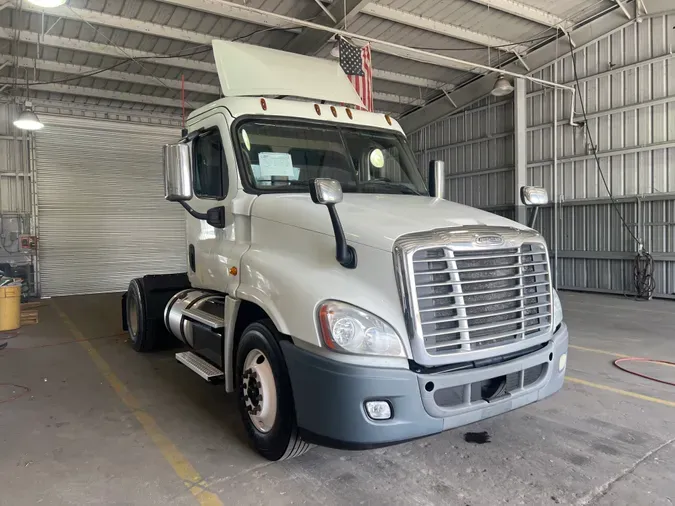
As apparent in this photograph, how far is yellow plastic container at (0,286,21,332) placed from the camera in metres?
8.43

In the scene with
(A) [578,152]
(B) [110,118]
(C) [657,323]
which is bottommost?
Result: (C) [657,323]

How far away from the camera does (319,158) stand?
415 centimetres

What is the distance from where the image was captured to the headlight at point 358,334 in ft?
8.67

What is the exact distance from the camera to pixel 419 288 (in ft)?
8.82

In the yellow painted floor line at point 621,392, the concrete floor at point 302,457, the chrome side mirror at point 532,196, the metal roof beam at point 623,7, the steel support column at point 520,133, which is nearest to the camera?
the concrete floor at point 302,457

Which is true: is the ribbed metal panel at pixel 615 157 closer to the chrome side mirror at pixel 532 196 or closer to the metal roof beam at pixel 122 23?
the chrome side mirror at pixel 532 196

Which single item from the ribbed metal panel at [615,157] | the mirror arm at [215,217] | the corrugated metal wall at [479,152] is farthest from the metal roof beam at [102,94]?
the mirror arm at [215,217]

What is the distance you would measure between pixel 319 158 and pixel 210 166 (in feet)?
3.23

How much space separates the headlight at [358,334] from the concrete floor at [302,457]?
3.13ft

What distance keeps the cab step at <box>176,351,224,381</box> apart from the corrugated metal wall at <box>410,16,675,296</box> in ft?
35.7

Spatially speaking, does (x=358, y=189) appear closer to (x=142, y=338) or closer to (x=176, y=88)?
(x=142, y=338)

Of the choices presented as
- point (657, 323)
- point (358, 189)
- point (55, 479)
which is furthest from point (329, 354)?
point (657, 323)

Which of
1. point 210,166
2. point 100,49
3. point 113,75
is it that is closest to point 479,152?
point 113,75

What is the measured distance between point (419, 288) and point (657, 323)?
25.2 ft
